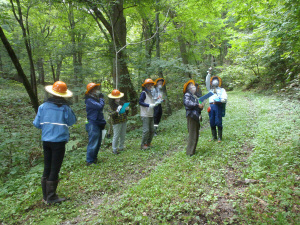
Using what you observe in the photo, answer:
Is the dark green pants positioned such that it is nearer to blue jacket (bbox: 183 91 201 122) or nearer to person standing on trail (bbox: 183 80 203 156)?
person standing on trail (bbox: 183 80 203 156)

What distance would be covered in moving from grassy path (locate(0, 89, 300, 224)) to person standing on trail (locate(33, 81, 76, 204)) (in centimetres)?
39

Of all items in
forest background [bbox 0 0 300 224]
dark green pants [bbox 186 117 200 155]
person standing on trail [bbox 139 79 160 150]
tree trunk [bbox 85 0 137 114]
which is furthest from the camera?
tree trunk [bbox 85 0 137 114]

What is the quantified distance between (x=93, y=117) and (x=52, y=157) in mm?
1914

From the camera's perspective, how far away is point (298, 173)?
3.77 meters

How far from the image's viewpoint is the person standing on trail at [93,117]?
5578 mm

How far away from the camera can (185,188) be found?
12.1 ft

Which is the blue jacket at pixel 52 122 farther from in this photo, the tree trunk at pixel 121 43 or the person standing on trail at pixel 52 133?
the tree trunk at pixel 121 43

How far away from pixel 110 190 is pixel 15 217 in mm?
1867

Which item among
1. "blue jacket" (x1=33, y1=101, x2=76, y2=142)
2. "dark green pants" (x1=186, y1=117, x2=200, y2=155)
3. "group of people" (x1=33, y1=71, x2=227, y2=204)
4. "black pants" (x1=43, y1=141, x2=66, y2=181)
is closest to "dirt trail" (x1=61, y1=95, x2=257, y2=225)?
"group of people" (x1=33, y1=71, x2=227, y2=204)

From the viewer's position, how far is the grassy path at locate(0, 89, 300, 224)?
9.91ft

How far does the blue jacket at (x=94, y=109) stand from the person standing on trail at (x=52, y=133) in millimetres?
1473

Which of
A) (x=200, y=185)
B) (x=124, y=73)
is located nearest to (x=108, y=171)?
(x=200, y=185)

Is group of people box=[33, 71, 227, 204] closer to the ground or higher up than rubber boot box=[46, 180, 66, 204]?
higher up

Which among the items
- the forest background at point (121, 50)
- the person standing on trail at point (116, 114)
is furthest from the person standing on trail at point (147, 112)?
the forest background at point (121, 50)
